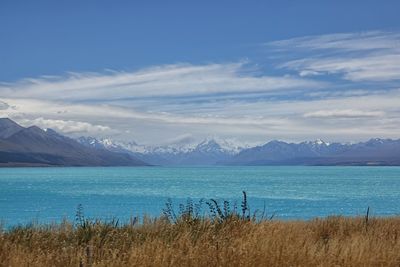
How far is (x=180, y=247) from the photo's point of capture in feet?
39.1

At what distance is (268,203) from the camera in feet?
296

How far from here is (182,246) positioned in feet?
39.2

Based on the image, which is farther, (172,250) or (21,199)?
(21,199)

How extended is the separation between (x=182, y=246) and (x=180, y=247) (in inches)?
1.9

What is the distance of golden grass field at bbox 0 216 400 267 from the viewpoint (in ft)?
35.5

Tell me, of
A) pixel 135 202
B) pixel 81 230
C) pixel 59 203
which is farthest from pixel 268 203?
pixel 81 230

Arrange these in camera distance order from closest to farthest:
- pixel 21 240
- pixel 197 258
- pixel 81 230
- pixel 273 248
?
1. pixel 197 258
2. pixel 273 248
3. pixel 21 240
4. pixel 81 230

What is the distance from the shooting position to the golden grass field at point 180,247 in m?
10.8

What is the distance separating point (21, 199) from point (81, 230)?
313 feet

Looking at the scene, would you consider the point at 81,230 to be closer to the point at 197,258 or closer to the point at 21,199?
the point at 197,258

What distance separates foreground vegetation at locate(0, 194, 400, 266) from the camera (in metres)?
10.8

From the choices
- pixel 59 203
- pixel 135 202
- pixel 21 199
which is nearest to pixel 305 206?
pixel 135 202

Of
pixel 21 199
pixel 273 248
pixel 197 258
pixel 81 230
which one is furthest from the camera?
pixel 21 199

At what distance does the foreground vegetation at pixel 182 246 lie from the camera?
35.5ft
